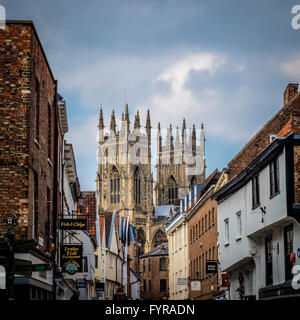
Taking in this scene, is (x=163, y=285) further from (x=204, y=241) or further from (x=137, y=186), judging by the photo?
(x=137, y=186)

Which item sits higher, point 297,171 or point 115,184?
point 115,184

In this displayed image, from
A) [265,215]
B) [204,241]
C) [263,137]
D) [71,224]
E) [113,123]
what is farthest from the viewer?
[113,123]

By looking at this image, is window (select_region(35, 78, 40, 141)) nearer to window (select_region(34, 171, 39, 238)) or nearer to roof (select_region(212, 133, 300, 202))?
window (select_region(34, 171, 39, 238))

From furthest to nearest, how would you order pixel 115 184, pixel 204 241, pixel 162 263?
pixel 115 184 → pixel 162 263 → pixel 204 241

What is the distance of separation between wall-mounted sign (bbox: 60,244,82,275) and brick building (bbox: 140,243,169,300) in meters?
71.0

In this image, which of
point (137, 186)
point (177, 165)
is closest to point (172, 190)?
point (177, 165)

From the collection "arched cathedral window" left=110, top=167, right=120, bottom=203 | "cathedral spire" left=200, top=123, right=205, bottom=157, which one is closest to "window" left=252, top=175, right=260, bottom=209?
"arched cathedral window" left=110, top=167, right=120, bottom=203

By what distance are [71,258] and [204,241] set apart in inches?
785

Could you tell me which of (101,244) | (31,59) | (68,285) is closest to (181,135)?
(101,244)

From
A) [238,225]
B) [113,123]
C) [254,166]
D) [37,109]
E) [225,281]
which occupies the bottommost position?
[225,281]

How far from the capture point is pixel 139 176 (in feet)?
537

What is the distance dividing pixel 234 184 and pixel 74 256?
8380 mm

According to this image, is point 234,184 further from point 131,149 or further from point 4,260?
point 131,149

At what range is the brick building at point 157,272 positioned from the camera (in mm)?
99062
